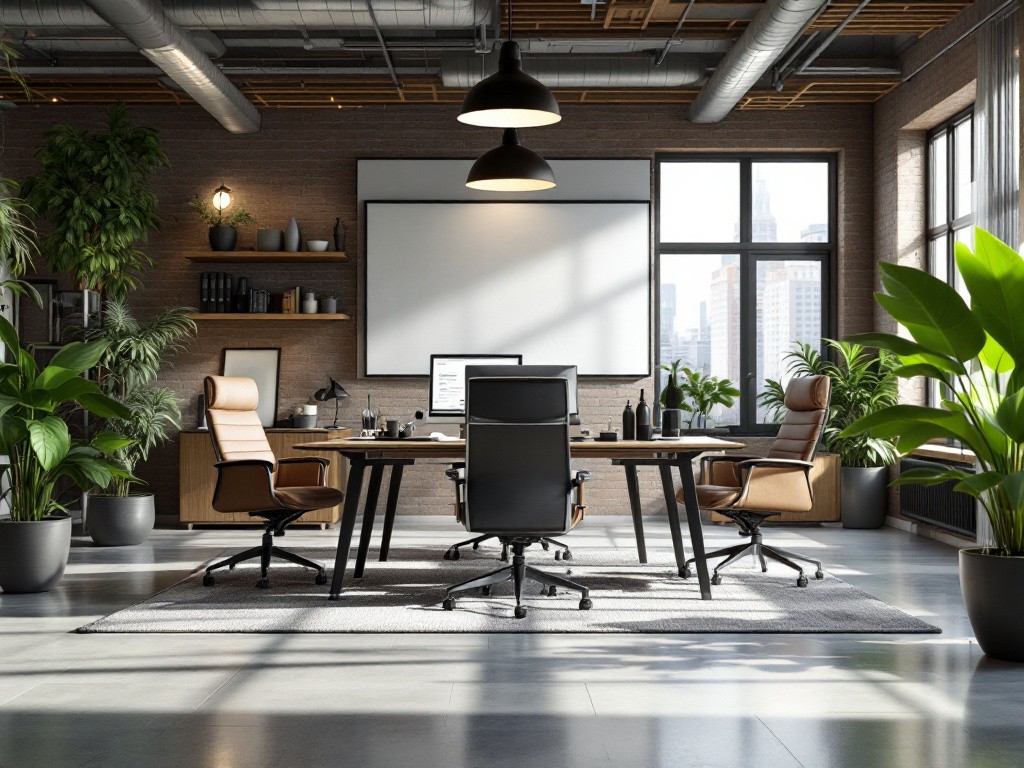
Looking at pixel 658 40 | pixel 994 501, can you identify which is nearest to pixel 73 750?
pixel 994 501

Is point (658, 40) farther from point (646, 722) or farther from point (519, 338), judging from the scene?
point (646, 722)

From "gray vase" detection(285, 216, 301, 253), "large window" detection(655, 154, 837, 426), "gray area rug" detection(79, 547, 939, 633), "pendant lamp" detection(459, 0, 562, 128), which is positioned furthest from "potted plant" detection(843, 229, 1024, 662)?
"gray vase" detection(285, 216, 301, 253)

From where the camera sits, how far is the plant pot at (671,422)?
17.8 ft

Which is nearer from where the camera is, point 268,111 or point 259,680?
point 259,680

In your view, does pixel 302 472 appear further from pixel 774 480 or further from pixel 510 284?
pixel 510 284

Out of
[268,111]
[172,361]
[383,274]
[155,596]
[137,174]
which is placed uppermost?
[268,111]

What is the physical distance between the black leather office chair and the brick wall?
12.9 ft

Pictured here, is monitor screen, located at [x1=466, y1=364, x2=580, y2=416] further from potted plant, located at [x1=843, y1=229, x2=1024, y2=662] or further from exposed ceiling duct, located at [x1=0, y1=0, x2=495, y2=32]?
exposed ceiling duct, located at [x1=0, y1=0, x2=495, y2=32]

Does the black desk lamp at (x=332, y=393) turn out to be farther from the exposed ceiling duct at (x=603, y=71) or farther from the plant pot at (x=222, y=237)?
the exposed ceiling duct at (x=603, y=71)

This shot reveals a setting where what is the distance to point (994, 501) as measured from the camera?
388 centimetres

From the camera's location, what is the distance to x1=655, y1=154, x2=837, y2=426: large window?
341 inches

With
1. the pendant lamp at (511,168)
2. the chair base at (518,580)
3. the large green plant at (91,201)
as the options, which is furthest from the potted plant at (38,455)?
the large green plant at (91,201)

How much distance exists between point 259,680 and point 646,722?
133cm

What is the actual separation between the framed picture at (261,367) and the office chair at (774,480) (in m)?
3.85
